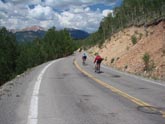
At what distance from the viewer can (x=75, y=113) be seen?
1012cm

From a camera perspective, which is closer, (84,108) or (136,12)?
(84,108)

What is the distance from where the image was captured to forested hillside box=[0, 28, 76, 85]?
81.2m

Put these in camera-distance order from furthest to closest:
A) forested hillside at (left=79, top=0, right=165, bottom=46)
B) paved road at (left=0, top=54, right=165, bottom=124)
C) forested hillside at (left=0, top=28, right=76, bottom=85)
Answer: forested hillside at (left=0, top=28, right=76, bottom=85) < forested hillside at (left=79, top=0, right=165, bottom=46) < paved road at (left=0, top=54, right=165, bottom=124)

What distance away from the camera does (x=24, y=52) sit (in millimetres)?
100312

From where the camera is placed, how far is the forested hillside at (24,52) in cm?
8116

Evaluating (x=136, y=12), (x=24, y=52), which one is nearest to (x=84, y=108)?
(x=24, y=52)

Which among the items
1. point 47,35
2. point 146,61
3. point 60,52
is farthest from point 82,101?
point 47,35

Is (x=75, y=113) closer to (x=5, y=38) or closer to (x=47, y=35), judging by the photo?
(x=5, y=38)

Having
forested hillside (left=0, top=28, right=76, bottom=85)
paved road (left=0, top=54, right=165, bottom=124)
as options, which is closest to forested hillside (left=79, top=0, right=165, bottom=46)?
forested hillside (left=0, top=28, right=76, bottom=85)

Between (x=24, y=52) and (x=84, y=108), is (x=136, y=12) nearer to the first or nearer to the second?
(x=24, y=52)

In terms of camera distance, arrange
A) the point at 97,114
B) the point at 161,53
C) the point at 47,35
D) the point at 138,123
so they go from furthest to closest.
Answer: the point at 47,35
the point at 161,53
the point at 97,114
the point at 138,123

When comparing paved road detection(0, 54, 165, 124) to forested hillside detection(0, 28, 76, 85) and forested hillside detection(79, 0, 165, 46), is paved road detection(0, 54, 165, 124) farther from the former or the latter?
forested hillside detection(0, 28, 76, 85)

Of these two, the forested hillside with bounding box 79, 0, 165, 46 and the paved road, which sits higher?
the forested hillside with bounding box 79, 0, 165, 46

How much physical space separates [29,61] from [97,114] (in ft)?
280
